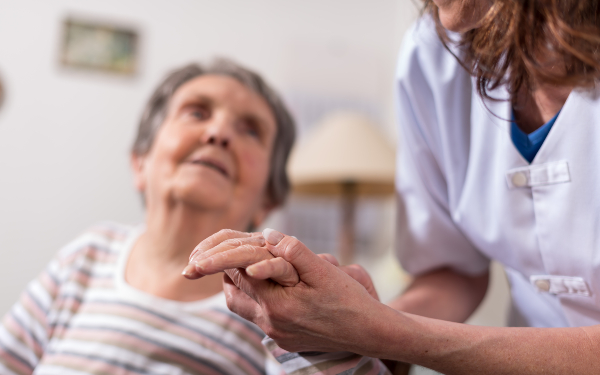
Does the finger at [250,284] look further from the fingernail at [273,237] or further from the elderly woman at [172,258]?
the elderly woman at [172,258]

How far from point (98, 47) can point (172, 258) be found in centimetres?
176

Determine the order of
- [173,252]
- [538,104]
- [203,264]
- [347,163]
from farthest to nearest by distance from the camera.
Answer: [347,163] < [173,252] < [538,104] < [203,264]

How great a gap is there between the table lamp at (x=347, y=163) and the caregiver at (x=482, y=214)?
3.57ft

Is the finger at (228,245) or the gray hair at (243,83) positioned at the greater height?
the gray hair at (243,83)

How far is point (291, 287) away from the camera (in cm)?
44

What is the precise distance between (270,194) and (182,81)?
0.36m

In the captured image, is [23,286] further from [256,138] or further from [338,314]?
[338,314]

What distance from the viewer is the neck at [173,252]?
849 mm

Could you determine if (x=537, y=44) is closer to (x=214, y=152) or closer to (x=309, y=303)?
(x=309, y=303)

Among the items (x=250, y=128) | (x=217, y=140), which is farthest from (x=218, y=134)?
(x=250, y=128)

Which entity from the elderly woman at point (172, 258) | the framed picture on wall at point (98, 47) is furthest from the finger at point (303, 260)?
the framed picture on wall at point (98, 47)

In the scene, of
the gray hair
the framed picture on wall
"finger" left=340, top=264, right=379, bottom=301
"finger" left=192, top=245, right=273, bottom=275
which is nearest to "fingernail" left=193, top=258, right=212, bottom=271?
"finger" left=192, top=245, right=273, bottom=275

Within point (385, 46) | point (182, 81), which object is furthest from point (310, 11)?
point (182, 81)

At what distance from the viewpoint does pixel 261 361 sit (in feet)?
2.57
